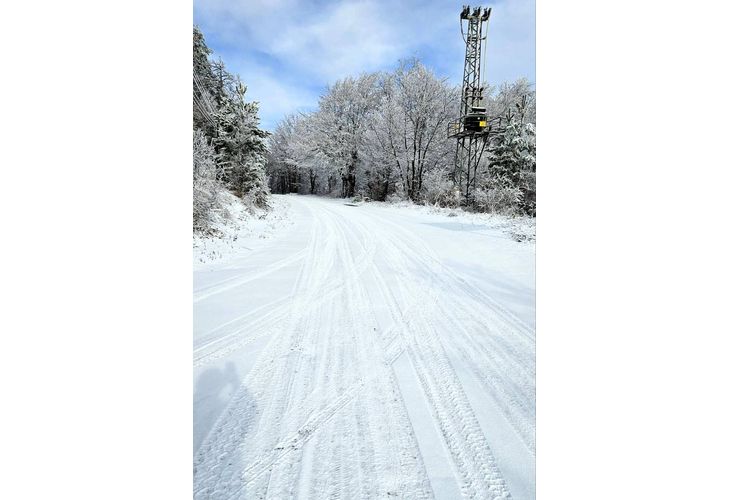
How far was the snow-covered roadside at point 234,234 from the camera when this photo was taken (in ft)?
15.0

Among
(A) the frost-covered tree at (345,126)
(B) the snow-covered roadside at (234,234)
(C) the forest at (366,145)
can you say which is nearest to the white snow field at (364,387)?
(B) the snow-covered roadside at (234,234)

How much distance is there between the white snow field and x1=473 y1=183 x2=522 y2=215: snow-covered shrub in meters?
6.92

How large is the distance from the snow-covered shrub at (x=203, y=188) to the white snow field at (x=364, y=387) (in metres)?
3.19

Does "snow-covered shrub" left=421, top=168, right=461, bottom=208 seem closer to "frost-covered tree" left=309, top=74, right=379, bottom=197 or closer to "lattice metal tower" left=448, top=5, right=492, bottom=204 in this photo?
"lattice metal tower" left=448, top=5, right=492, bottom=204

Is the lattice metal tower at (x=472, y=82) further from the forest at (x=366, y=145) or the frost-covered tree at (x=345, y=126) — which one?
the frost-covered tree at (x=345, y=126)

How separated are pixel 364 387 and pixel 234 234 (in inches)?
211

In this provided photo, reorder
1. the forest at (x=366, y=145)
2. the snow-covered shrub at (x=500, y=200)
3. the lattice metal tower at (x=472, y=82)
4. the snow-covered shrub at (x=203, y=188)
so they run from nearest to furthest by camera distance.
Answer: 1. the lattice metal tower at (x=472, y=82)
2. the snow-covered shrub at (x=203, y=188)
3. the forest at (x=366, y=145)
4. the snow-covered shrub at (x=500, y=200)

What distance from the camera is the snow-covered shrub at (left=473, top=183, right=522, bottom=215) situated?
31.4 ft

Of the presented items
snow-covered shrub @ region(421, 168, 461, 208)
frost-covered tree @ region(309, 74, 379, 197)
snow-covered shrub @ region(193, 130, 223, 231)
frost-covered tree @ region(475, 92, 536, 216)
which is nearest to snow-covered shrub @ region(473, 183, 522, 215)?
frost-covered tree @ region(475, 92, 536, 216)

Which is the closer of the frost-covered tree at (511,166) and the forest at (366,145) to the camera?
the forest at (366,145)
